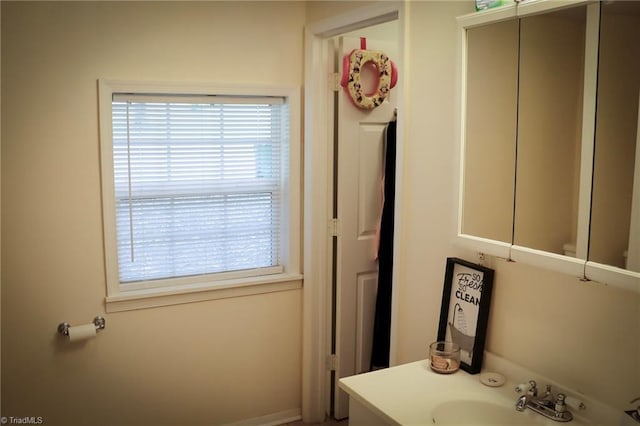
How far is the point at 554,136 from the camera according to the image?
1658mm

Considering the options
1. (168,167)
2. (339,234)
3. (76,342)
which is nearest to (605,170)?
(339,234)

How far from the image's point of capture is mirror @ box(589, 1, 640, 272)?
56.6 inches

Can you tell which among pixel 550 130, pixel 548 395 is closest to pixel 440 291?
pixel 548 395

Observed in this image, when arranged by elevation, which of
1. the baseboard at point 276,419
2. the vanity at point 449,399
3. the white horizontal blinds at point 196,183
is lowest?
the baseboard at point 276,419

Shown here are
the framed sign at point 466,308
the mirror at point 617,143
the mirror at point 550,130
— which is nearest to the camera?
the mirror at point 617,143

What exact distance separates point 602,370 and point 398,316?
35.9 inches

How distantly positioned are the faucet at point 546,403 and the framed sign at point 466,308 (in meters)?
0.23

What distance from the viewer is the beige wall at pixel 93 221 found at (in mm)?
2496

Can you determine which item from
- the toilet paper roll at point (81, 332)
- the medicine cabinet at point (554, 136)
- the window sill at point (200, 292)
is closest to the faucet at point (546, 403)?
the medicine cabinet at point (554, 136)

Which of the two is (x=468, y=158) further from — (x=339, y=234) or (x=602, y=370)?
(x=339, y=234)

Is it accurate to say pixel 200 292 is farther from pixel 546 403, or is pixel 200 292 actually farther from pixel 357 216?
pixel 546 403

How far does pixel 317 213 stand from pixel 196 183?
0.63 m

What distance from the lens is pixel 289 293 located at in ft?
10.4

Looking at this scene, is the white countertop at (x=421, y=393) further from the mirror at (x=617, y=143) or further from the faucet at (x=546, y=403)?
the mirror at (x=617, y=143)
